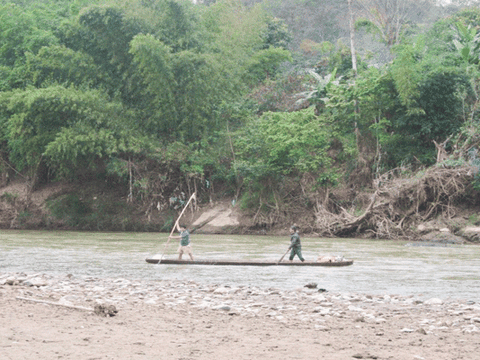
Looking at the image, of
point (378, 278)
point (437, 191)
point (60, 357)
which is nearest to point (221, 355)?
point (60, 357)

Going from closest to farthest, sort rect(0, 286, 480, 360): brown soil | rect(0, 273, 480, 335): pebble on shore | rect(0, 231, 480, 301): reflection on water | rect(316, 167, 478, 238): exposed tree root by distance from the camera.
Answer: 1. rect(0, 286, 480, 360): brown soil
2. rect(0, 273, 480, 335): pebble on shore
3. rect(0, 231, 480, 301): reflection on water
4. rect(316, 167, 478, 238): exposed tree root

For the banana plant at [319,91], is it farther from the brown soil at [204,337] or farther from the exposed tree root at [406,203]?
the brown soil at [204,337]

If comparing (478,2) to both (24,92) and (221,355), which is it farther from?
(221,355)

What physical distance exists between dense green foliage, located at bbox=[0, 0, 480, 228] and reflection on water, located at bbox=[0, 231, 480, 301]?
5.02 metres

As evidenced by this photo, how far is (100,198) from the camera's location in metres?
30.2

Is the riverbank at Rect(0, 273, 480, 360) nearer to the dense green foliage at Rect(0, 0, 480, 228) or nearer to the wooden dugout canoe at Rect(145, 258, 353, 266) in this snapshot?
the wooden dugout canoe at Rect(145, 258, 353, 266)

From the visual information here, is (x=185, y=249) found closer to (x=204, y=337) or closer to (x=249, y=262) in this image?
(x=249, y=262)

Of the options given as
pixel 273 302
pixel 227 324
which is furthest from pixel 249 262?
pixel 227 324

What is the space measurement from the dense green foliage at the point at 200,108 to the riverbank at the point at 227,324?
16416mm

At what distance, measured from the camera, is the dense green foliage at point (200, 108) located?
26188mm

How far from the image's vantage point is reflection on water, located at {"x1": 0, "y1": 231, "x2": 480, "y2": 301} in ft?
40.5

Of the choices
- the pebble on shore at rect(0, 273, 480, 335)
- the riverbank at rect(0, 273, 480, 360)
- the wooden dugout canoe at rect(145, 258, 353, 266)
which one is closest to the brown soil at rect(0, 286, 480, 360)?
the riverbank at rect(0, 273, 480, 360)

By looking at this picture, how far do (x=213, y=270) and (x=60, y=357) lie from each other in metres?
8.51

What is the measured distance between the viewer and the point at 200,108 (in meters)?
28.7
